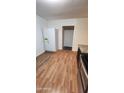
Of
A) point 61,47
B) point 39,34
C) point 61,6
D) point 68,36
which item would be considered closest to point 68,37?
point 68,36

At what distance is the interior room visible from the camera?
93.7 inches

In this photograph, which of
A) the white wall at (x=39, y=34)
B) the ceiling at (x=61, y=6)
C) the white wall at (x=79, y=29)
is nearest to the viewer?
the ceiling at (x=61, y=6)

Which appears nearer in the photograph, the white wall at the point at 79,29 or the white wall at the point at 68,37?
the white wall at the point at 79,29

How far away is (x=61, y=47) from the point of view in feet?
24.5

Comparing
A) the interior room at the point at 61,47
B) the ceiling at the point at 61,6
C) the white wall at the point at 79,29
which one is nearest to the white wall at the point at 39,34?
the interior room at the point at 61,47

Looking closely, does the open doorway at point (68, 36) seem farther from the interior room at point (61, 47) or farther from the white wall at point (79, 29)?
the white wall at point (79, 29)

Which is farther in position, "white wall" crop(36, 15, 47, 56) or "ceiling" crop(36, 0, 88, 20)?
"white wall" crop(36, 15, 47, 56)

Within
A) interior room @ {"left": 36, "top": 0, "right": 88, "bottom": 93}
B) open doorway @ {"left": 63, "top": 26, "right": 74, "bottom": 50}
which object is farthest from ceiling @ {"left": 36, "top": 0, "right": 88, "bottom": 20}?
open doorway @ {"left": 63, "top": 26, "right": 74, "bottom": 50}

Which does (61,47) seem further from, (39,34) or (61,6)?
(61,6)

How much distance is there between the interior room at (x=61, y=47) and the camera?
2381 millimetres

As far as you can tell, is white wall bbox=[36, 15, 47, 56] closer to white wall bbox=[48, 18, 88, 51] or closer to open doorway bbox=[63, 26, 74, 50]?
white wall bbox=[48, 18, 88, 51]
